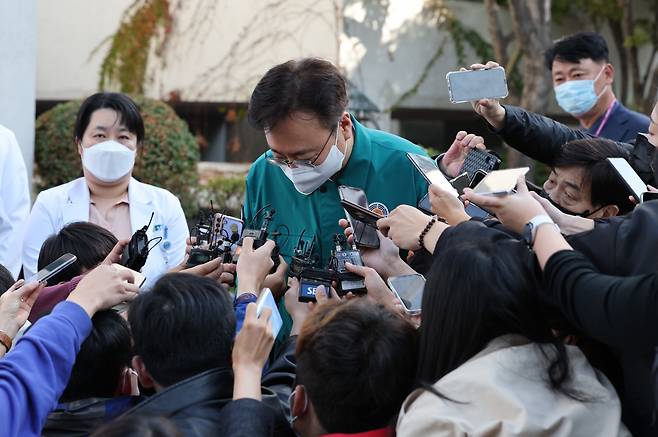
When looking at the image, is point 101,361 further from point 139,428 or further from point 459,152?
point 459,152

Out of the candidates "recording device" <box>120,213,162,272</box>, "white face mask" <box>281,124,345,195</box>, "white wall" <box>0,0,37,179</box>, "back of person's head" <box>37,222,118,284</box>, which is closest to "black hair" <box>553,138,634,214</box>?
"white face mask" <box>281,124,345,195</box>

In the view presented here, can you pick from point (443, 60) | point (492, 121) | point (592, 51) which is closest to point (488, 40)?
point (443, 60)

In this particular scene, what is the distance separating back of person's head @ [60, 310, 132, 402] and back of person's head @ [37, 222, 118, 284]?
89 cm

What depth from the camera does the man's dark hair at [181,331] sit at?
8.33 ft

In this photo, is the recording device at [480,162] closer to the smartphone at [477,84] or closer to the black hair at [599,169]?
the smartphone at [477,84]

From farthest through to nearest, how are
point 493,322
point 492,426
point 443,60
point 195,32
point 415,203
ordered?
1. point 443,60
2. point 195,32
3. point 415,203
4. point 493,322
5. point 492,426

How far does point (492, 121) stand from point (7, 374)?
214 centimetres

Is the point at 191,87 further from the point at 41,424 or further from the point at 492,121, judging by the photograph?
the point at 41,424

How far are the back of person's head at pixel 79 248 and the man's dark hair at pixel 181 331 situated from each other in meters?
1.14

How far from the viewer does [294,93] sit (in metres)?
3.26

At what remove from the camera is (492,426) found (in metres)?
2.11

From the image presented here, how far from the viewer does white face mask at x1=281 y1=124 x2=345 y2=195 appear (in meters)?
3.41

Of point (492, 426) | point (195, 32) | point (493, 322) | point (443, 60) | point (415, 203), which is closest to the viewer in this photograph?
point (492, 426)

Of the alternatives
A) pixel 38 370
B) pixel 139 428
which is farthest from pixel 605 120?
pixel 139 428
